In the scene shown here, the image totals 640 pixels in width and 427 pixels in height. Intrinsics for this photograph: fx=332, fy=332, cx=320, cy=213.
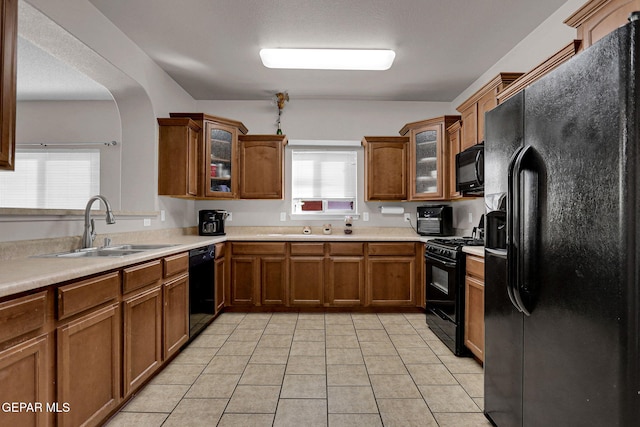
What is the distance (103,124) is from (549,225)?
5.27 meters

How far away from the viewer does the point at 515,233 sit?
1348 mm

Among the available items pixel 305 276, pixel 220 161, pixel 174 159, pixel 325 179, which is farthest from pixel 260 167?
pixel 305 276

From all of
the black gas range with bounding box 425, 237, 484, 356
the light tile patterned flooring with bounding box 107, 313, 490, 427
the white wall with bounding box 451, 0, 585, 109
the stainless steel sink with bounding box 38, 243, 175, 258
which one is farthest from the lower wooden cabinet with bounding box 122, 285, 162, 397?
the white wall with bounding box 451, 0, 585, 109

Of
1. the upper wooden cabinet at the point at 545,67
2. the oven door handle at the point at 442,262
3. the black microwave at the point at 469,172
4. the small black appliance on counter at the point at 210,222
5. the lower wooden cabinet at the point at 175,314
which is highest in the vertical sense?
the upper wooden cabinet at the point at 545,67

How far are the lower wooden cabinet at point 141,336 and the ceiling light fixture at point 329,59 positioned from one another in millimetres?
2279

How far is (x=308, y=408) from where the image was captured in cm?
194

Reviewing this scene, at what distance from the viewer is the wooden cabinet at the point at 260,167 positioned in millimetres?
4121

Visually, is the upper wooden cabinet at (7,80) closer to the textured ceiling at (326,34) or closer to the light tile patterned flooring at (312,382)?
the textured ceiling at (326,34)

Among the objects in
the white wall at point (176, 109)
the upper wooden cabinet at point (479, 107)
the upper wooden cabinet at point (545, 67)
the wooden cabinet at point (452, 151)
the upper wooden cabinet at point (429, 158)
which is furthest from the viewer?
the upper wooden cabinet at point (429, 158)

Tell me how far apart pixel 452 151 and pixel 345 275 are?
5.98 ft

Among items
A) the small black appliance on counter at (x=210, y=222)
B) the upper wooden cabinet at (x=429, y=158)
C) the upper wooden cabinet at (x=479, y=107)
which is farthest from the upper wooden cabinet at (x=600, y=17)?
the small black appliance on counter at (x=210, y=222)

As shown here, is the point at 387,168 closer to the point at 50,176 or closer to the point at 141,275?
the point at 141,275

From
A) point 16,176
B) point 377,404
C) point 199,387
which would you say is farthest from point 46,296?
point 16,176

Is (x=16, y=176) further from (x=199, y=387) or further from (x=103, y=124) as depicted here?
(x=199, y=387)
